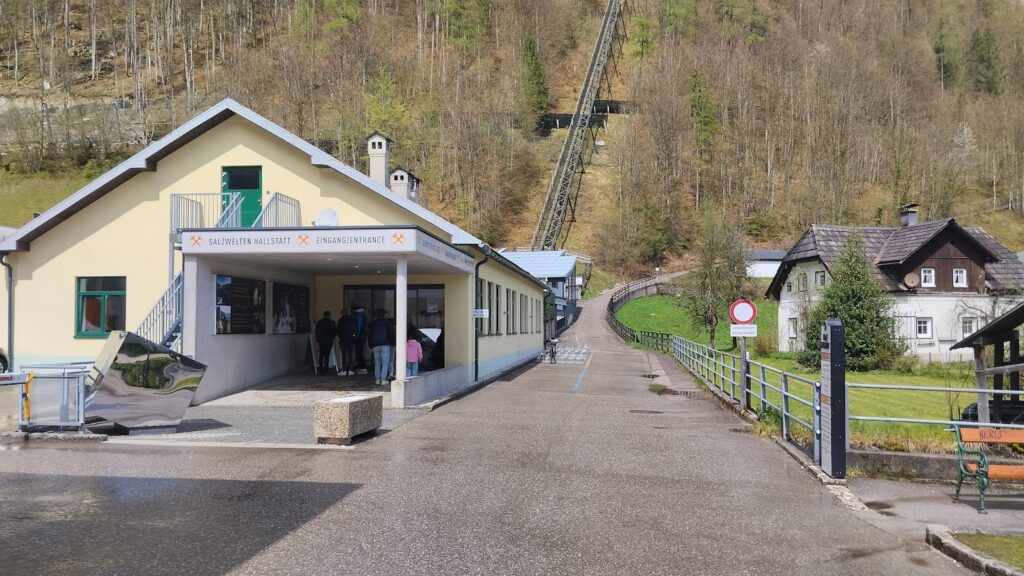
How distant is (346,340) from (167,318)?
5146 millimetres

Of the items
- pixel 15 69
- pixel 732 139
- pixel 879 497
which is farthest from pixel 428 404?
pixel 15 69

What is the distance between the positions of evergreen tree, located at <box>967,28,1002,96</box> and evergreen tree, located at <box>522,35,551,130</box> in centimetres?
5917

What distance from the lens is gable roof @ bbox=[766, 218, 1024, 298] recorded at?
3962cm

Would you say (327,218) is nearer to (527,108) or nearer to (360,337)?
(360,337)

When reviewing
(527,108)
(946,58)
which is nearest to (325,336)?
(527,108)

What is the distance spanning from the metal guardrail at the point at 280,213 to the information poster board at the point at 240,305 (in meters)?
1.48

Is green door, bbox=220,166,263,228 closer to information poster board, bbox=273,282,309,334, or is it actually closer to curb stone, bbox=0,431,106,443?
information poster board, bbox=273,282,309,334

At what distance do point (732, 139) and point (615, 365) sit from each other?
195ft

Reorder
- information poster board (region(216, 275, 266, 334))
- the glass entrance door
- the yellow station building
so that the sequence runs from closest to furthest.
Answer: the yellow station building → information poster board (region(216, 275, 266, 334)) → the glass entrance door

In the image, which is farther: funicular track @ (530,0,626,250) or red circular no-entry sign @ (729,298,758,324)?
funicular track @ (530,0,626,250)

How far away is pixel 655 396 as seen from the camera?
18.4 m

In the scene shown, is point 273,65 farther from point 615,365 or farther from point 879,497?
point 879,497

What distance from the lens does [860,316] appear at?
98.3ft

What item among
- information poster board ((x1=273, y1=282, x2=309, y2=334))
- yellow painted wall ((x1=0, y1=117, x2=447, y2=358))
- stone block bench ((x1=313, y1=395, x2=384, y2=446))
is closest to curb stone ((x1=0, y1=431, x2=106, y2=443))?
stone block bench ((x1=313, y1=395, x2=384, y2=446))
